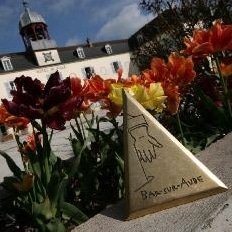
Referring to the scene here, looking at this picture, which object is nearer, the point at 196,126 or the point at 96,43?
the point at 196,126

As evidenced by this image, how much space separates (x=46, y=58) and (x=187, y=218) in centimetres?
4058

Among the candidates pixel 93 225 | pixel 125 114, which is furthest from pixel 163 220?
pixel 125 114

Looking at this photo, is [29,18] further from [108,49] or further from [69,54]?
[108,49]

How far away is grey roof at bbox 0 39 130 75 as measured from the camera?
39.6 metres

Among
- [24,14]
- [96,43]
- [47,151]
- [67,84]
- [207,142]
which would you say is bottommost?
[207,142]

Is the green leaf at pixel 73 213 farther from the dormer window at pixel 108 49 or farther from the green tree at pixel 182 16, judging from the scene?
the dormer window at pixel 108 49

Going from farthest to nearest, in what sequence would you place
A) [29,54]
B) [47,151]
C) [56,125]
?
[29,54] → [47,151] → [56,125]

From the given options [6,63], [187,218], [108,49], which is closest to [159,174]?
[187,218]

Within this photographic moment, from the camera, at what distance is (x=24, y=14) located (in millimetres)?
42375

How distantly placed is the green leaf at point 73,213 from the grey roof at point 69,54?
1498 inches

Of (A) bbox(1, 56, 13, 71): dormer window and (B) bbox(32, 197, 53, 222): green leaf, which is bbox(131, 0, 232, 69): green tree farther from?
(A) bbox(1, 56, 13, 71): dormer window

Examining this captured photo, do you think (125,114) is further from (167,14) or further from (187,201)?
(167,14)

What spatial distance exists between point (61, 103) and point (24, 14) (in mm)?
43383

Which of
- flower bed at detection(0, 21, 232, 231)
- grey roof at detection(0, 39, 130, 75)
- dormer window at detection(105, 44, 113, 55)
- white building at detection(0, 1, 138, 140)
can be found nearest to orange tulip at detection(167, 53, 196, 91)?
flower bed at detection(0, 21, 232, 231)
